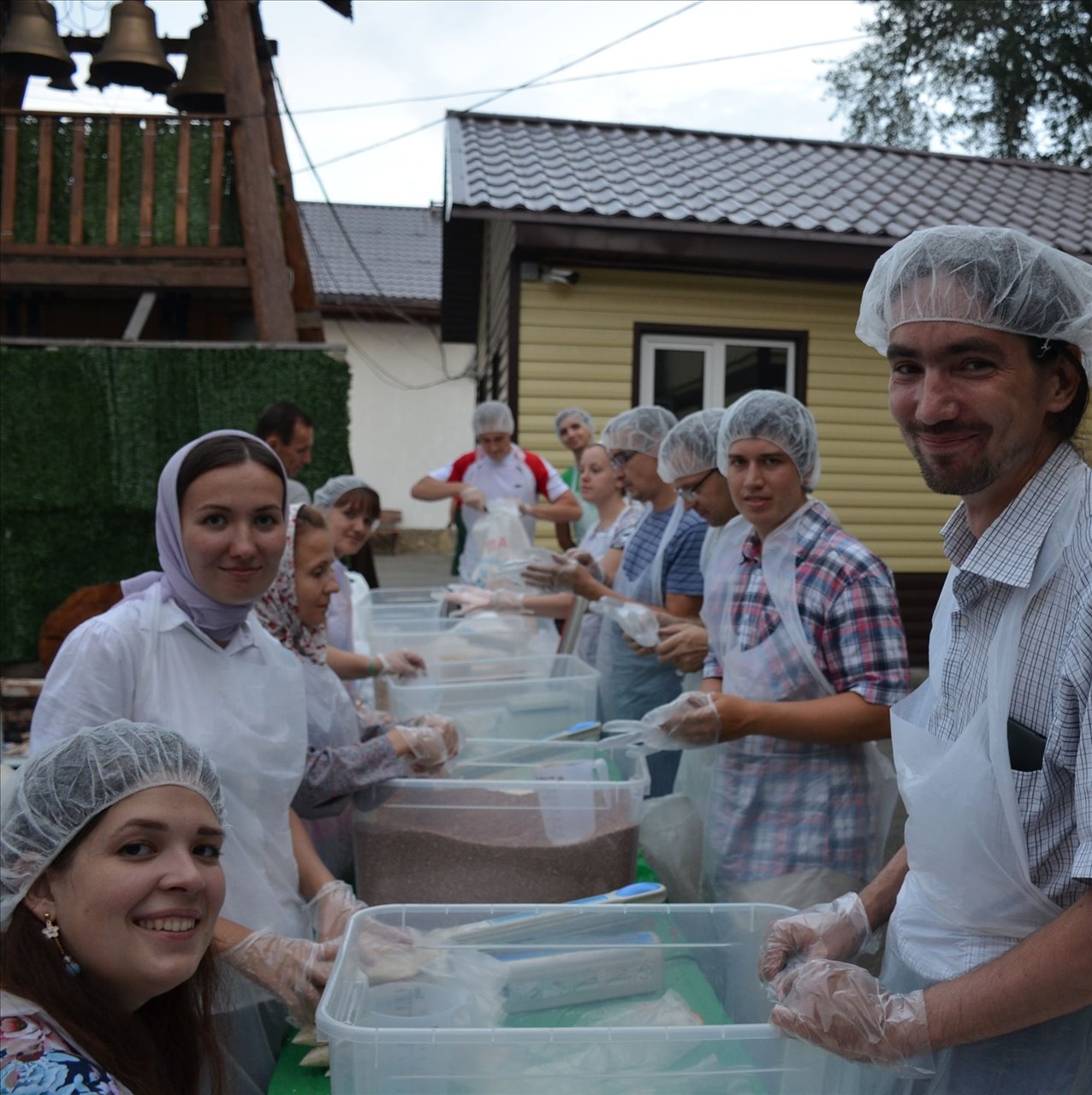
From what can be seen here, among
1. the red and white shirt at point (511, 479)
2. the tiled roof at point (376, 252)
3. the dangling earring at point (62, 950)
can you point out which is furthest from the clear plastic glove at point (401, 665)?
the tiled roof at point (376, 252)

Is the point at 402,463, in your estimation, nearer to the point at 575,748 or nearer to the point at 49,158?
the point at 49,158

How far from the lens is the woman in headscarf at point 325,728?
2.37 m

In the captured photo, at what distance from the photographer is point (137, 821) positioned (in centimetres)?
139

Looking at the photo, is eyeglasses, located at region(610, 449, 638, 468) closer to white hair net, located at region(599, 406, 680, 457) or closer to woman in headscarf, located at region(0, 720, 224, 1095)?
white hair net, located at region(599, 406, 680, 457)

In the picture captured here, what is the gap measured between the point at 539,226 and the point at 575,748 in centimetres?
568

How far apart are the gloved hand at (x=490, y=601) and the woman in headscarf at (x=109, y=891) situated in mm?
3118

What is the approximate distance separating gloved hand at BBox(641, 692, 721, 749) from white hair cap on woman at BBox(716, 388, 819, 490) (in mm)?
694

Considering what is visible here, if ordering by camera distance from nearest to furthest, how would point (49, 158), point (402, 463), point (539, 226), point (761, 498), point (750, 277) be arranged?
1. point (761, 498)
2. point (49, 158)
3. point (539, 226)
4. point (750, 277)
5. point (402, 463)

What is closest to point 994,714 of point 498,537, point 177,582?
Answer: point 177,582


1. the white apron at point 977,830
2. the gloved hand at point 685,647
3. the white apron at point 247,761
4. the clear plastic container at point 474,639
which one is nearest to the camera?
the white apron at point 977,830

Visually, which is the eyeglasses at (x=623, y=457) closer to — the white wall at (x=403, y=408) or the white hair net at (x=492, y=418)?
the white hair net at (x=492, y=418)

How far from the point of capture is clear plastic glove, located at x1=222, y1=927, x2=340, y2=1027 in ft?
5.80

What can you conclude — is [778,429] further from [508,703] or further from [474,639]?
[474,639]

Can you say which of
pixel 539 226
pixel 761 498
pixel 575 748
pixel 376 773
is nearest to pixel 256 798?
pixel 376 773
